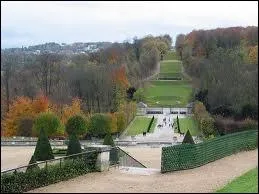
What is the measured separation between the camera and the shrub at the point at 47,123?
42.6 metres

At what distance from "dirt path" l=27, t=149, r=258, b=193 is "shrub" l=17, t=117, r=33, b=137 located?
27.1m

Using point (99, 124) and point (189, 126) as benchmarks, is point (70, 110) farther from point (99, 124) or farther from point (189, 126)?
point (189, 126)

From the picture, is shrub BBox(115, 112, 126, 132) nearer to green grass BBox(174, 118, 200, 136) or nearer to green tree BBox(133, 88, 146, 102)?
green grass BBox(174, 118, 200, 136)

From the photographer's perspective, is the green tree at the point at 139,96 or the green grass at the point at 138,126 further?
the green tree at the point at 139,96

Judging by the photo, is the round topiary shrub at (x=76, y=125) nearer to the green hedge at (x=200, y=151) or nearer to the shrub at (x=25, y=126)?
the shrub at (x=25, y=126)

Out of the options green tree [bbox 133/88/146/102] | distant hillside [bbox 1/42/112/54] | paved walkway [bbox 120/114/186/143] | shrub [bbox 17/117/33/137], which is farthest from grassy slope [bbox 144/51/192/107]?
shrub [bbox 17/117/33/137]

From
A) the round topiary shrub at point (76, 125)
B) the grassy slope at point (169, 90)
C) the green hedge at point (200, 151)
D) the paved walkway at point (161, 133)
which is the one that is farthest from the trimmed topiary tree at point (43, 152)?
the grassy slope at point (169, 90)

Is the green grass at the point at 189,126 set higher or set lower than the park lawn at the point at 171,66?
lower

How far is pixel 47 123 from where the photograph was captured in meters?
43.3

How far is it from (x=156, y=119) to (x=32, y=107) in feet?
84.2

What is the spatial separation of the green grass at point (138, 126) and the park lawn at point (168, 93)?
1566 cm

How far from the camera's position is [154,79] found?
105500mm

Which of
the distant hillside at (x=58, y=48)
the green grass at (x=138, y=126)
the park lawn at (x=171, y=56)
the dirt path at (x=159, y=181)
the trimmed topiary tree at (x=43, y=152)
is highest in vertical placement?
the distant hillside at (x=58, y=48)

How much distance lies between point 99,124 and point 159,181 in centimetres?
3586
